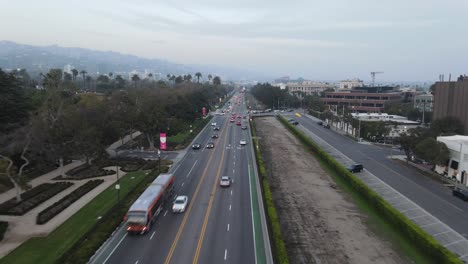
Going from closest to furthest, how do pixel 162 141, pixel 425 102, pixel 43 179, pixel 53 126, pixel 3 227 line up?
1. pixel 3 227
2. pixel 43 179
3. pixel 53 126
4. pixel 162 141
5. pixel 425 102

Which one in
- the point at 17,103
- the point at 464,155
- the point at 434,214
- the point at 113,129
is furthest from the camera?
the point at 113,129

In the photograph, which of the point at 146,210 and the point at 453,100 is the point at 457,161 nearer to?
the point at 453,100

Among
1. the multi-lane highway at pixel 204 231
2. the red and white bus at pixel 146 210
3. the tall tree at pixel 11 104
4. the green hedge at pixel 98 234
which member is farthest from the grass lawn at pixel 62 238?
the tall tree at pixel 11 104

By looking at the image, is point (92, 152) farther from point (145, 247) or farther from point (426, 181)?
point (426, 181)

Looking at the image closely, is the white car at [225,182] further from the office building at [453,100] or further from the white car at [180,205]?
the office building at [453,100]

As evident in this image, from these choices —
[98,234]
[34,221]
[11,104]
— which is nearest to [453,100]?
[98,234]

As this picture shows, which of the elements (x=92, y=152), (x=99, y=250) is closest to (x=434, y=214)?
(x=99, y=250)
